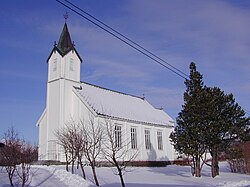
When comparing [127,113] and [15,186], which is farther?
[127,113]

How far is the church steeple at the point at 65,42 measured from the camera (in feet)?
123

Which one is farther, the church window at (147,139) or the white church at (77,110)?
the church window at (147,139)

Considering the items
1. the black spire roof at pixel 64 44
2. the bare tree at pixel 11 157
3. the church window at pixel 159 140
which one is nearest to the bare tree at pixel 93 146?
the bare tree at pixel 11 157

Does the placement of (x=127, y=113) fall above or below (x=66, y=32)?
below

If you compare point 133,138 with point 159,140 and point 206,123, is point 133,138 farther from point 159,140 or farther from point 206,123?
point 206,123

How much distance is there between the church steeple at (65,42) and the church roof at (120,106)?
4.51m

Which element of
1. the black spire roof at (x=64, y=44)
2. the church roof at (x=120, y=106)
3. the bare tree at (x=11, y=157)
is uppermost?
the black spire roof at (x=64, y=44)

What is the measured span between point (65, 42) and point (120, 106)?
10.1 meters

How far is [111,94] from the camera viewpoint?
139 ft

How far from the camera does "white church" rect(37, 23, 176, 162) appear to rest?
116 feet

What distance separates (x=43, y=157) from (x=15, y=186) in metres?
18.3

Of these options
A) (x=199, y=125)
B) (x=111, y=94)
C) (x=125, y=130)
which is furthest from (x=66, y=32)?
(x=199, y=125)

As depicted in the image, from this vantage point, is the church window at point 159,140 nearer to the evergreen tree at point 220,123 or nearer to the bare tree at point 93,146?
the evergreen tree at point 220,123

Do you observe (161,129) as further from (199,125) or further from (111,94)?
(199,125)
